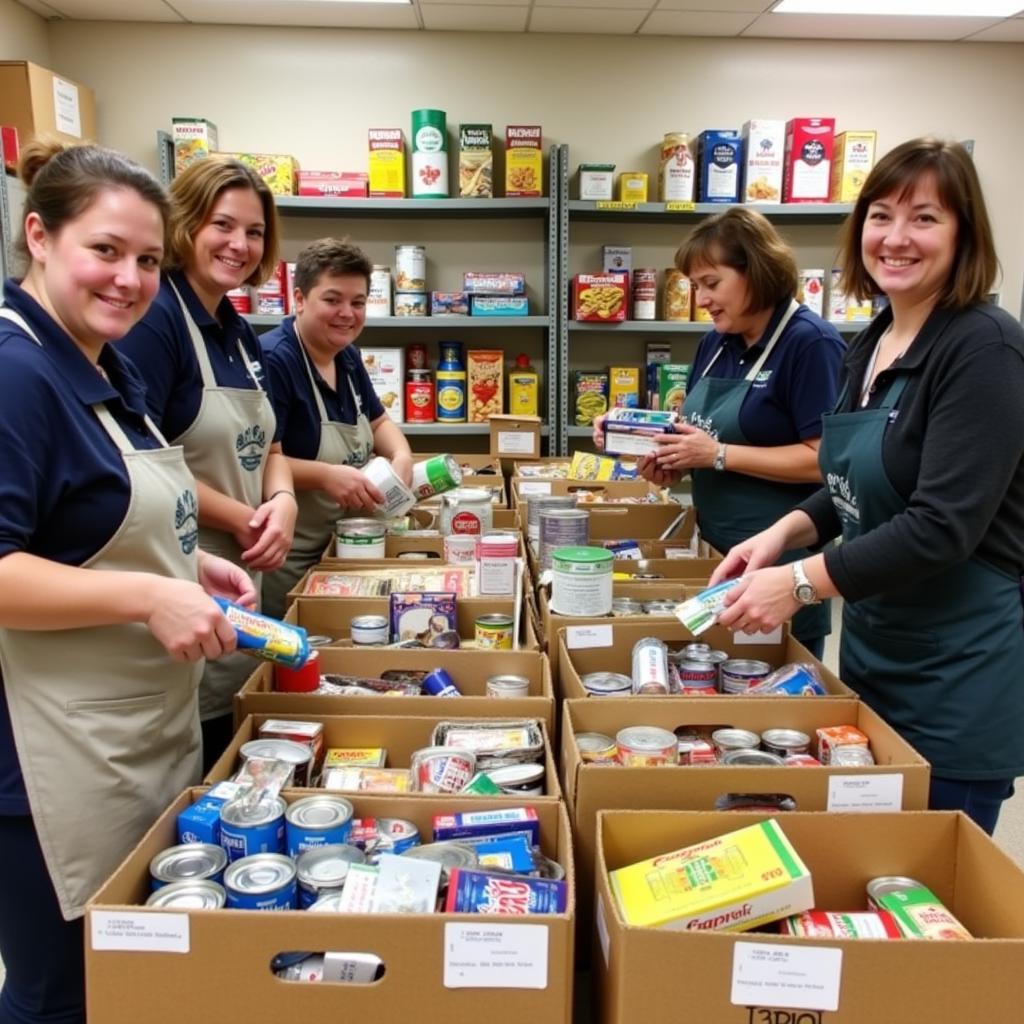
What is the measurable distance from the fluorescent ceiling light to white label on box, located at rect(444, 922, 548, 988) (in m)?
4.16

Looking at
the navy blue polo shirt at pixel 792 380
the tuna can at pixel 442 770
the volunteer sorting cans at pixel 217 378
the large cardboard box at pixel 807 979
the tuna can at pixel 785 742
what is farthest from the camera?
the navy blue polo shirt at pixel 792 380

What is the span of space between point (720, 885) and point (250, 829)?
0.53m

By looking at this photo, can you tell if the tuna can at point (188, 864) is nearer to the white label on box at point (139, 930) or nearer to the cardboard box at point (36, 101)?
the white label on box at point (139, 930)

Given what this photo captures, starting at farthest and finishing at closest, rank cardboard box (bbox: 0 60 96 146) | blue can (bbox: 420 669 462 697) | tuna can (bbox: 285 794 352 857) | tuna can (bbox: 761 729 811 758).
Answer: cardboard box (bbox: 0 60 96 146), blue can (bbox: 420 669 462 697), tuna can (bbox: 761 729 811 758), tuna can (bbox: 285 794 352 857)

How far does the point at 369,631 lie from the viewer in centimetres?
167

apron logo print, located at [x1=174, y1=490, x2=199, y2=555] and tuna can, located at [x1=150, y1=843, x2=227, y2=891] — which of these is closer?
tuna can, located at [x1=150, y1=843, x2=227, y2=891]

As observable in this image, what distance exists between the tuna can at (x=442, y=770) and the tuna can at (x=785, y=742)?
46 cm

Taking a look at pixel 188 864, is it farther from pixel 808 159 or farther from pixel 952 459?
pixel 808 159

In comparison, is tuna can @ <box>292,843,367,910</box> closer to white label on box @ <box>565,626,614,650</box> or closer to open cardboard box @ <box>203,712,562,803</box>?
open cardboard box @ <box>203,712,562,803</box>

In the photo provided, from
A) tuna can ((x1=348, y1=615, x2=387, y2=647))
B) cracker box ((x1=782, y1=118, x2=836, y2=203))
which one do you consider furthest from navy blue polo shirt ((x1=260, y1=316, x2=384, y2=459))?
cracker box ((x1=782, y1=118, x2=836, y2=203))

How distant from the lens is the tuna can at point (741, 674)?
1524 mm

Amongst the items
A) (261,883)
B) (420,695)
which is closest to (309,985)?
(261,883)

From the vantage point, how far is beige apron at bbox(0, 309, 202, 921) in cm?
110

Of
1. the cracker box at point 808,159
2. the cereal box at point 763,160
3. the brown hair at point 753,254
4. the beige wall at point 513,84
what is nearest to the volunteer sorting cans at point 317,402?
the brown hair at point 753,254
